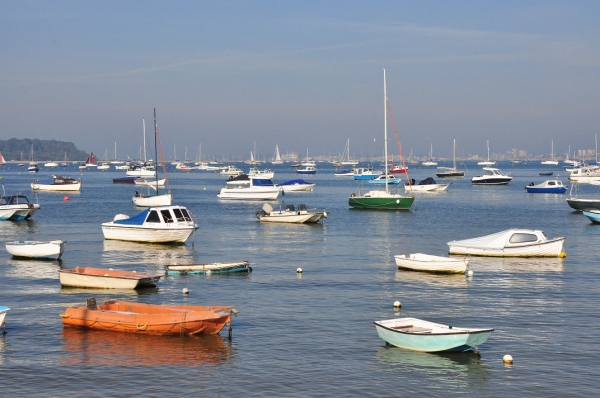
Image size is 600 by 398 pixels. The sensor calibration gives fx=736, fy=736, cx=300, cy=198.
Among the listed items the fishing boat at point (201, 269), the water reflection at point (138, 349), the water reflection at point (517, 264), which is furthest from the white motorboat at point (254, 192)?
the water reflection at point (138, 349)

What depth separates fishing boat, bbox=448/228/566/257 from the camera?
42.6 metres

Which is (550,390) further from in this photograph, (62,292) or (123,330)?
(62,292)

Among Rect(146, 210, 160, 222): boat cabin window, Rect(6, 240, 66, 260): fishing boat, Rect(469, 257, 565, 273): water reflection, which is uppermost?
Rect(146, 210, 160, 222): boat cabin window

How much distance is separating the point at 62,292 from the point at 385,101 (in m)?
56.5

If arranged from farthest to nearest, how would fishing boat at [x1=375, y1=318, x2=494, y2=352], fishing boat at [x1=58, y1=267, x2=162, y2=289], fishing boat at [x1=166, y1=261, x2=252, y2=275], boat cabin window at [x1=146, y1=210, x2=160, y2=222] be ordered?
boat cabin window at [x1=146, y1=210, x2=160, y2=222], fishing boat at [x1=166, y1=261, x2=252, y2=275], fishing boat at [x1=58, y1=267, x2=162, y2=289], fishing boat at [x1=375, y1=318, x2=494, y2=352]

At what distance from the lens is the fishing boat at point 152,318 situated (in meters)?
24.6

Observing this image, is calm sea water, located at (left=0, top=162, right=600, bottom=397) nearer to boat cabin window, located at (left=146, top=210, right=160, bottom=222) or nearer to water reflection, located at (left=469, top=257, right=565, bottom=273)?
water reflection, located at (left=469, top=257, right=565, bottom=273)

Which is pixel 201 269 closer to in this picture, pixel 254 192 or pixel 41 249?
pixel 41 249

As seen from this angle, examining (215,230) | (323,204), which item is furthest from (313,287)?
(323,204)

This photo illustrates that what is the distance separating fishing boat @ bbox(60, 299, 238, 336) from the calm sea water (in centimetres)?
36

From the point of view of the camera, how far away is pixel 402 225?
215ft

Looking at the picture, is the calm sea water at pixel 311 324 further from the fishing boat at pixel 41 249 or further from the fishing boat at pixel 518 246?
the fishing boat at pixel 518 246

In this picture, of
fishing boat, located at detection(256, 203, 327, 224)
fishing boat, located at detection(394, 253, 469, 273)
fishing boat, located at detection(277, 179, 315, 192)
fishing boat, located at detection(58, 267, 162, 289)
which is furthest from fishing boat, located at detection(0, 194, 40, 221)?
fishing boat, located at detection(277, 179, 315, 192)

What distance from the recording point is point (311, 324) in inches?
1054
